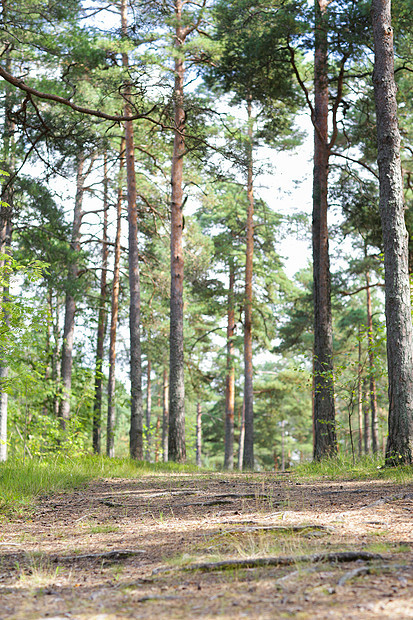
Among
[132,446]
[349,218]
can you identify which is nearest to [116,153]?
[349,218]

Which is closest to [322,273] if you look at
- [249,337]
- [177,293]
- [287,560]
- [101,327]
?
[177,293]

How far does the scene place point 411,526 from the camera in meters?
3.76

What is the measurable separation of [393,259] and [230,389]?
53.1ft

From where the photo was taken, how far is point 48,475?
7.22m

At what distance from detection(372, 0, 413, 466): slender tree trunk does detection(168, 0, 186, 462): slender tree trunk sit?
5294 millimetres

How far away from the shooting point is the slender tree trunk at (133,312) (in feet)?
41.2

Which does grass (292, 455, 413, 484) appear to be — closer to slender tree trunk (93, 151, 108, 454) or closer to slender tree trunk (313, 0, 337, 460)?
slender tree trunk (313, 0, 337, 460)

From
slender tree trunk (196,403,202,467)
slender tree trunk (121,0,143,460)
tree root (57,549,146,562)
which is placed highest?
slender tree trunk (121,0,143,460)

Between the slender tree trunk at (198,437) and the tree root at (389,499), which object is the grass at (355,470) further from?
the slender tree trunk at (198,437)

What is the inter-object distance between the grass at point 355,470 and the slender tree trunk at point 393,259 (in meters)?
0.29

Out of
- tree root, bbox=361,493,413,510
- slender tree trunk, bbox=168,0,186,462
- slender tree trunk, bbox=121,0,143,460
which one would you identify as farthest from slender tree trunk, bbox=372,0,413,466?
slender tree trunk, bbox=121,0,143,460

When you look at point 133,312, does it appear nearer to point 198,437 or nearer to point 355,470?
point 355,470

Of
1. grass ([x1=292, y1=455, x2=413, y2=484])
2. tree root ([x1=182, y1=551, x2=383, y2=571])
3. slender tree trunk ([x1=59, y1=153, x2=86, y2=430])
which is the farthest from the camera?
slender tree trunk ([x1=59, y1=153, x2=86, y2=430])

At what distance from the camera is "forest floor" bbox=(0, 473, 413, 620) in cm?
234
